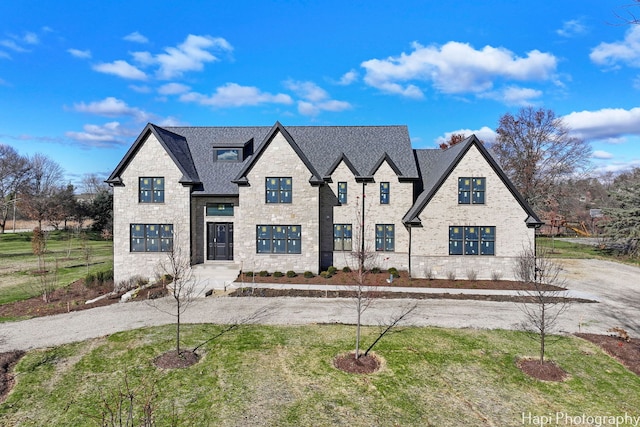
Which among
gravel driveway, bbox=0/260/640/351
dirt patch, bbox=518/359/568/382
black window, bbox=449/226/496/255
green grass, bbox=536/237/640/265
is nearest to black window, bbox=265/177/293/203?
gravel driveway, bbox=0/260/640/351

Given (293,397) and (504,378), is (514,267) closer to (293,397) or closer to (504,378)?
(504,378)

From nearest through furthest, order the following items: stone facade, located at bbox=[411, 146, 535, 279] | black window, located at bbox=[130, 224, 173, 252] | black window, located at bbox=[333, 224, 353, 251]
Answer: stone facade, located at bbox=[411, 146, 535, 279]
black window, located at bbox=[130, 224, 173, 252]
black window, located at bbox=[333, 224, 353, 251]

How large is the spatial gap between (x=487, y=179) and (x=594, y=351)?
1250 centimetres

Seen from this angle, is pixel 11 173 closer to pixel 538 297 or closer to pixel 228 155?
pixel 228 155

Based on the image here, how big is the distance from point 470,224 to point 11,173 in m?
66.3

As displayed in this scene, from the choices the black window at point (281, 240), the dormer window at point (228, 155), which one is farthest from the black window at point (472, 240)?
the dormer window at point (228, 155)

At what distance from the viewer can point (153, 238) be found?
2323cm

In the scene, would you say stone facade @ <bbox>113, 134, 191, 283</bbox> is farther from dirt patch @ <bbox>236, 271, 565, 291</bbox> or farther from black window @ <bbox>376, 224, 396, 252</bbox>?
black window @ <bbox>376, 224, 396, 252</bbox>

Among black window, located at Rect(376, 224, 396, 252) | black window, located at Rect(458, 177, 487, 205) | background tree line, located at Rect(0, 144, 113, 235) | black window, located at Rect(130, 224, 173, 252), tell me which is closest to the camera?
black window, located at Rect(458, 177, 487, 205)

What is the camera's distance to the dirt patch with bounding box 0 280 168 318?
16.4 m

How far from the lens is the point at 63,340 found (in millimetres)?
12578

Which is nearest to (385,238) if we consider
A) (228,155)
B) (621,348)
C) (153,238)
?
(228,155)

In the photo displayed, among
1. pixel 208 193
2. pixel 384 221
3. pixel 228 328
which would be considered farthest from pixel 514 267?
pixel 208 193

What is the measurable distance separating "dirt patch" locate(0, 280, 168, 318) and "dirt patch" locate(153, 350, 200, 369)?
8214 millimetres
